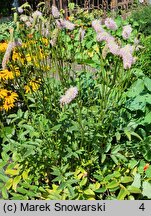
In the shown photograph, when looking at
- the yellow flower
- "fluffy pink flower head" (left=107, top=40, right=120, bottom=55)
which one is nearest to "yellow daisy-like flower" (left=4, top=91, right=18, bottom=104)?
the yellow flower

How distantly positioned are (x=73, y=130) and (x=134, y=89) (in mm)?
595

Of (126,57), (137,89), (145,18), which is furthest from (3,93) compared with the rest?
(145,18)

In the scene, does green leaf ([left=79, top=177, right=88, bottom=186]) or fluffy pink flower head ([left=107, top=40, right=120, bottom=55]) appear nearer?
fluffy pink flower head ([left=107, top=40, right=120, bottom=55])

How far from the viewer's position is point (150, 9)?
6734 mm

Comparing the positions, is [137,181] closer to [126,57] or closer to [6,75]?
[126,57]

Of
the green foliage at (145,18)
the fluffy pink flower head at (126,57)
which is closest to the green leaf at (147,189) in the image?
the fluffy pink flower head at (126,57)

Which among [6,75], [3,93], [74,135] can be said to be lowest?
[74,135]

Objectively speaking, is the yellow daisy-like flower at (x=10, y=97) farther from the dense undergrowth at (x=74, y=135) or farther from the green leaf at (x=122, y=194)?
the green leaf at (x=122, y=194)

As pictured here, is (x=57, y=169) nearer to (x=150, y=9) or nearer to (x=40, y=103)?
(x=40, y=103)

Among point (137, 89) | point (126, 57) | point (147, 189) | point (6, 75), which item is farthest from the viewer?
point (6, 75)

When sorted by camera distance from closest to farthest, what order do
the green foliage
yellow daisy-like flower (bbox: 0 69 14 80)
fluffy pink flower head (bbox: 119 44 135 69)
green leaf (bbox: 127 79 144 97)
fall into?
fluffy pink flower head (bbox: 119 44 135 69)
green leaf (bbox: 127 79 144 97)
yellow daisy-like flower (bbox: 0 69 14 80)
the green foliage

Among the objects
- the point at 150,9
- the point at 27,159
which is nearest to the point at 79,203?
the point at 27,159

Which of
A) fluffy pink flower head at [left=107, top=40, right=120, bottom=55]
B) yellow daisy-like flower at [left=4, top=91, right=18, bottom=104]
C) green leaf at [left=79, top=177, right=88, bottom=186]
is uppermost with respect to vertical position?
fluffy pink flower head at [left=107, top=40, right=120, bottom=55]

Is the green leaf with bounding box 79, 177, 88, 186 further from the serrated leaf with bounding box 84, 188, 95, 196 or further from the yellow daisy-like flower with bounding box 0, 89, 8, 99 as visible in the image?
the yellow daisy-like flower with bounding box 0, 89, 8, 99
